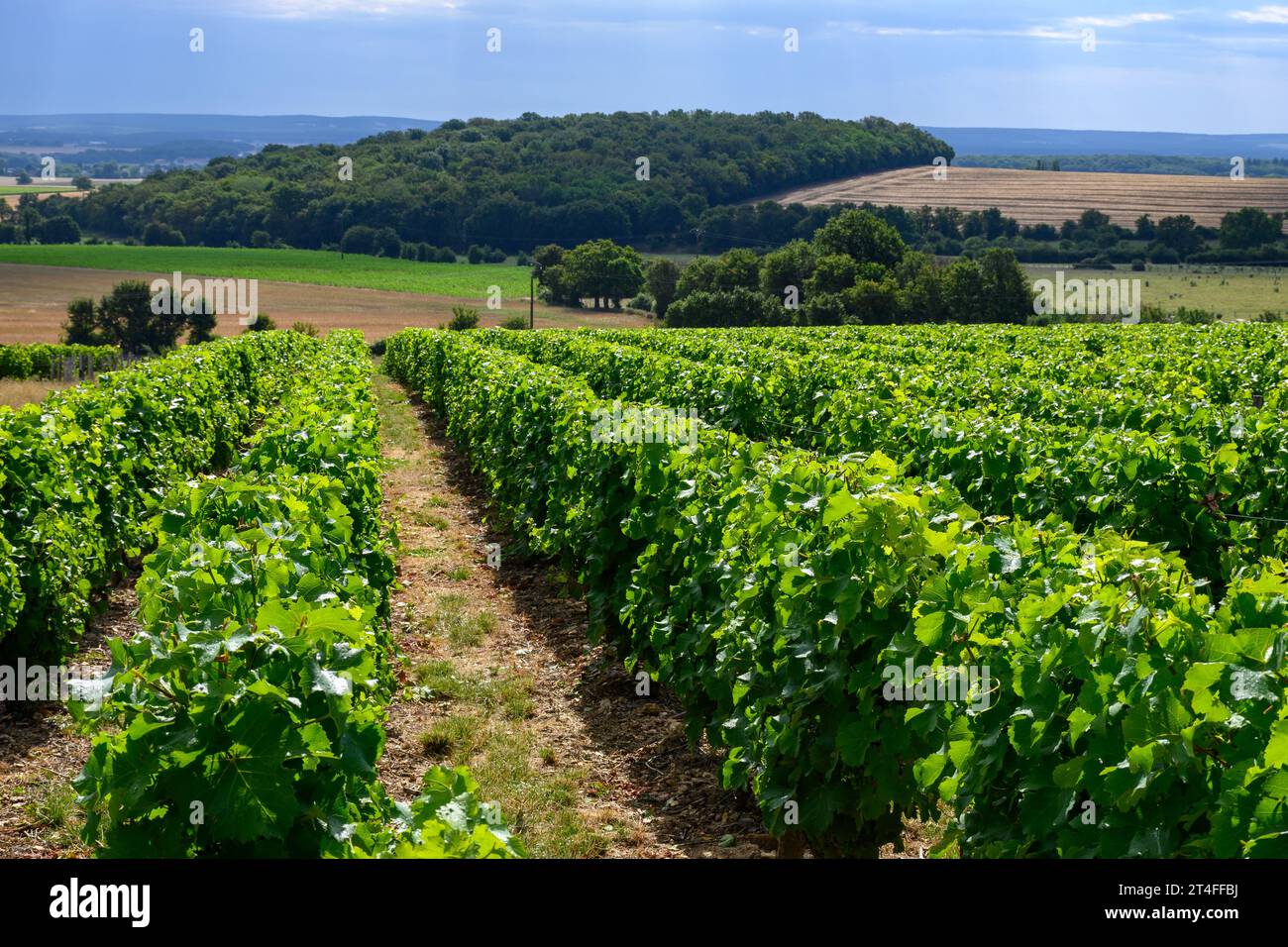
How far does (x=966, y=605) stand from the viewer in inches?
189

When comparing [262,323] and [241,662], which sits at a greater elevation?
[262,323]

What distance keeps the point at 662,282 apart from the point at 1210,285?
39.9 metres

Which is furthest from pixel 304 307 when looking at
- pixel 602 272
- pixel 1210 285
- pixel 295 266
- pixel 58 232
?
pixel 1210 285

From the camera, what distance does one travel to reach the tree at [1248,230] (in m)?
102

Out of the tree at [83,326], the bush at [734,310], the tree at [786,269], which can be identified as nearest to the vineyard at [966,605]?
the bush at [734,310]

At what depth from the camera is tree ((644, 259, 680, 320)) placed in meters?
88.4

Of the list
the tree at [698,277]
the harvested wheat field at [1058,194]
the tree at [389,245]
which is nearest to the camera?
the tree at [698,277]

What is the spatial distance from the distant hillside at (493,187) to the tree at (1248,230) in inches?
1730

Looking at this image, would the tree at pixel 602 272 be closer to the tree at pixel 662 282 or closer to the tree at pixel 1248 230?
the tree at pixel 662 282

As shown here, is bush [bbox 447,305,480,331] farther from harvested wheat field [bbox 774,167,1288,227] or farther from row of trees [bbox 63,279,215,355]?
harvested wheat field [bbox 774,167,1288,227]

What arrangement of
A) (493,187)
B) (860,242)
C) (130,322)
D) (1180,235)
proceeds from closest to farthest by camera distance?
(130,322), (860,242), (1180,235), (493,187)

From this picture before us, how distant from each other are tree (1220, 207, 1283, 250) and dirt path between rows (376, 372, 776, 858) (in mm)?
105878

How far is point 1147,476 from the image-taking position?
758 centimetres

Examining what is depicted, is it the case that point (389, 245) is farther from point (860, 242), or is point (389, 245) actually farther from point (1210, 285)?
point (1210, 285)
